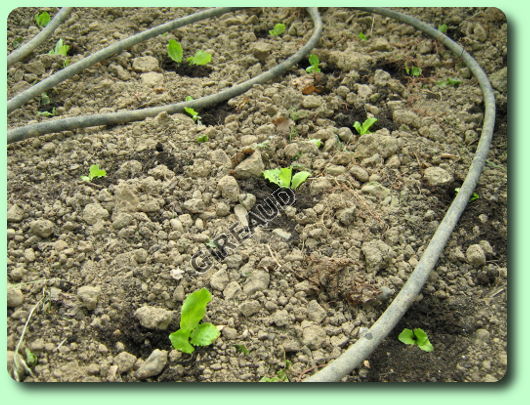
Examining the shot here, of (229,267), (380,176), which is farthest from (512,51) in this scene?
(229,267)

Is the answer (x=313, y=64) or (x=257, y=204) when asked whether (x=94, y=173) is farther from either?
(x=313, y=64)

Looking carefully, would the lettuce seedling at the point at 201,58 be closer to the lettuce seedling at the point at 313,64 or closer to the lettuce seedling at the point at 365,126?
the lettuce seedling at the point at 313,64

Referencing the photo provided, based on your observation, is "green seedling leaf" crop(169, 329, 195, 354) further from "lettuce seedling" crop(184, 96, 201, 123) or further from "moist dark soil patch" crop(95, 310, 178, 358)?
"lettuce seedling" crop(184, 96, 201, 123)

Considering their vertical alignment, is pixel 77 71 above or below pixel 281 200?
above

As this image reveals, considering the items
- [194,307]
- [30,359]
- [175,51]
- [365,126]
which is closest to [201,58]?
[175,51]

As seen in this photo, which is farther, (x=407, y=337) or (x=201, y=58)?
(x=201, y=58)

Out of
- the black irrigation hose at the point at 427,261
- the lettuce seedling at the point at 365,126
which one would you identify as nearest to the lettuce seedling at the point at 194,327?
the black irrigation hose at the point at 427,261

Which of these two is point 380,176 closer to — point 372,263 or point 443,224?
point 443,224
